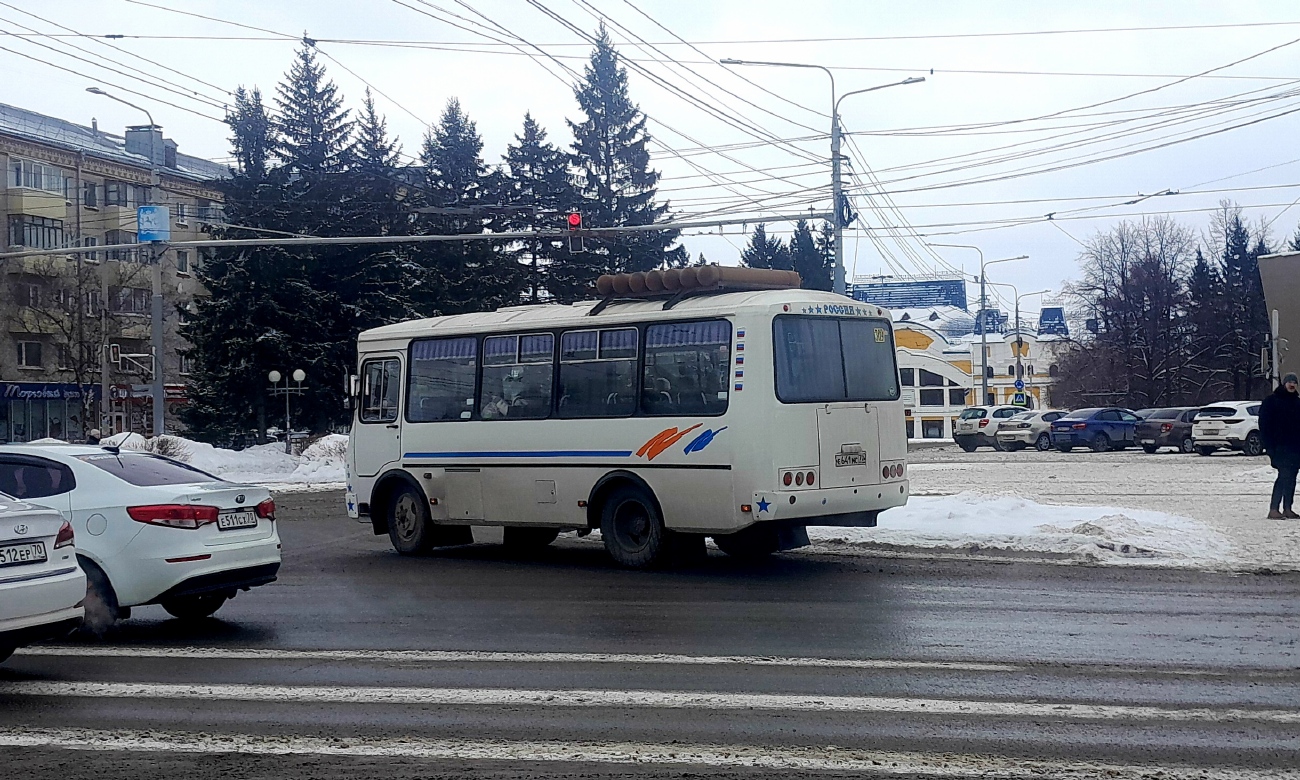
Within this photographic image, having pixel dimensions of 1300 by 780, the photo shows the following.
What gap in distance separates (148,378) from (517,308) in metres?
52.8

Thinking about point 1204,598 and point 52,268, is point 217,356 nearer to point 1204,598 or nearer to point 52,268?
point 52,268

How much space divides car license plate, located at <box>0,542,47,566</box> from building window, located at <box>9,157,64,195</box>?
58204 mm

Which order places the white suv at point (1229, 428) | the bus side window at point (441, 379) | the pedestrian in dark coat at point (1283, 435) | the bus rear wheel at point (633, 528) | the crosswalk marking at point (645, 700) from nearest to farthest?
the crosswalk marking at point (645, 700)
the bus rear wheel at point (633, 528)
the bus side window at point (441, 379)
the pedestrian in dark coat at point (1283, 435)
the white suv at point (1229, 428)

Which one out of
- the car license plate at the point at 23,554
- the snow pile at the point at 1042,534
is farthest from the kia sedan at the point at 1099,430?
the car license plate at the point at 23,554

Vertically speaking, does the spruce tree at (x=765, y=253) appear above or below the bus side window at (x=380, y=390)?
above

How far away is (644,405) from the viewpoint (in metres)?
13.9

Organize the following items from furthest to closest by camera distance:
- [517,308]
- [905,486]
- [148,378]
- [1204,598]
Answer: [148,378], [517,308], [905,486], [1204,598]

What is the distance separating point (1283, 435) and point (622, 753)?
13.8m

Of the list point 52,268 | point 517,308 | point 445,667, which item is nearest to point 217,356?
point 52,268

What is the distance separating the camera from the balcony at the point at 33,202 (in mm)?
59156

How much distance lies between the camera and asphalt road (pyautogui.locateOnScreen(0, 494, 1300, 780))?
6.05 metres

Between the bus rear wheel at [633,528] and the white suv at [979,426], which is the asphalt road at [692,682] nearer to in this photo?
the bus rear wheel at [633,528]

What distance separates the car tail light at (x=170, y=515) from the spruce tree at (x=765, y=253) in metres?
76.2

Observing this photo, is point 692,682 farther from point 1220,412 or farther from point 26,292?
point 26,292
